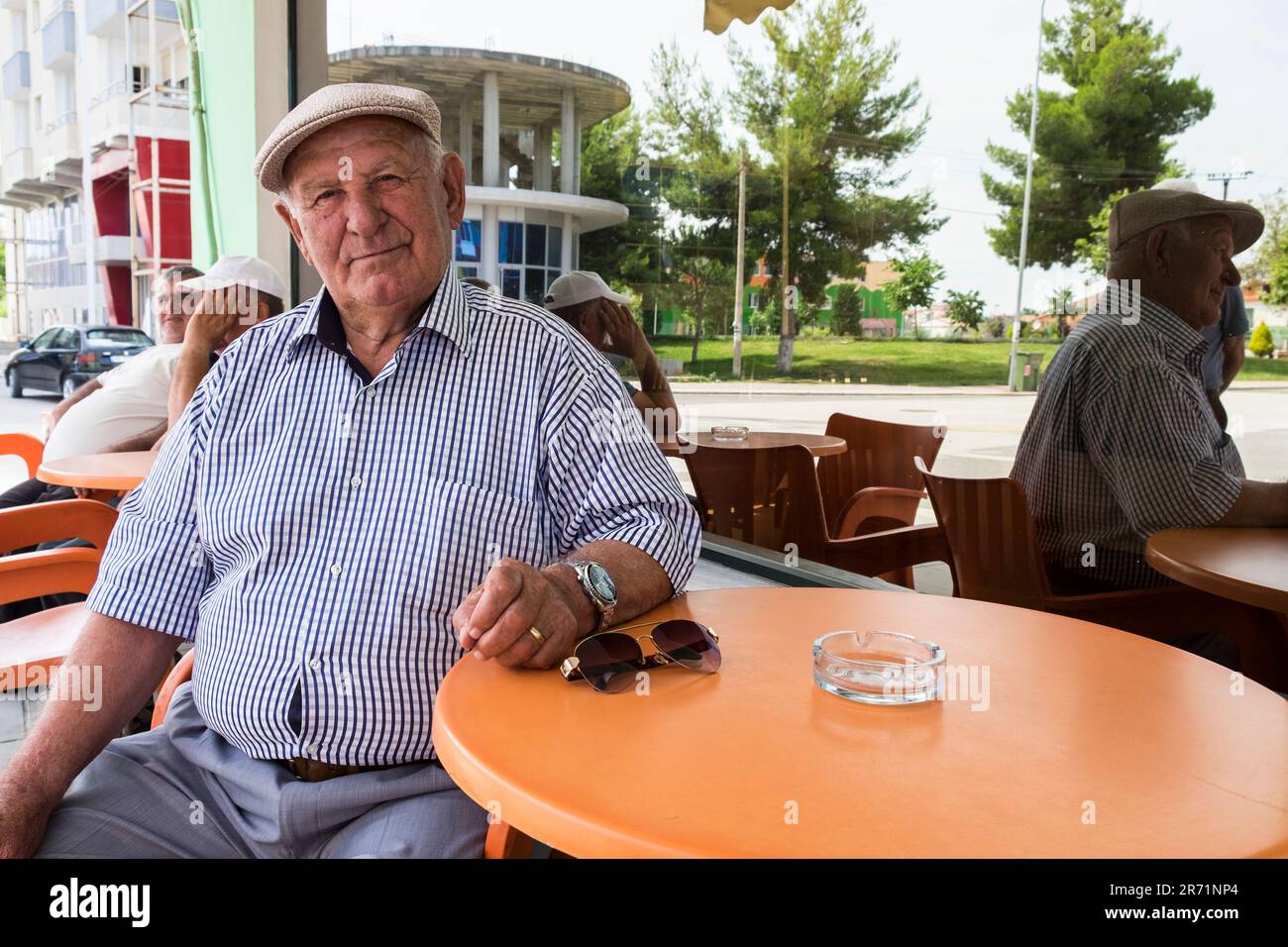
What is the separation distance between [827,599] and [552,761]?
0.74 meters

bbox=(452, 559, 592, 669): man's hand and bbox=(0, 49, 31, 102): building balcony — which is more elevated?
bbox=(0, 49, 31, 102): building balcony

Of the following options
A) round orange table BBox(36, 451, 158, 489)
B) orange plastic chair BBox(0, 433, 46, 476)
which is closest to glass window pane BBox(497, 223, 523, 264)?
round orange table BBox(36, 451, 158, 489)

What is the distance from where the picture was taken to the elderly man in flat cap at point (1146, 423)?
2346 millimetres

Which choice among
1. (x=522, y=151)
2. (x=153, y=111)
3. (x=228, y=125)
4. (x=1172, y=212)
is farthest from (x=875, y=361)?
(x=153, y=111)

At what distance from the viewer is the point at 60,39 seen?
20.3 ft

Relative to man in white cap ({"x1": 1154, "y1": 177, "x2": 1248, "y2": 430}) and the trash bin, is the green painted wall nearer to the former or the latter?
the trash bin

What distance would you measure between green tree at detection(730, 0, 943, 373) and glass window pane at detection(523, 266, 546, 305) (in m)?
1.31

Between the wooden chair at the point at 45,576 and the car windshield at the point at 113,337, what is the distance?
4870 millimetres

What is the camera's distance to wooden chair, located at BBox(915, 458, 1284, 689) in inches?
94.1

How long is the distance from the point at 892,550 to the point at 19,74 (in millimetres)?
6235

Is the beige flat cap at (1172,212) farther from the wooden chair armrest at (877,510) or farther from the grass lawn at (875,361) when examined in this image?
the wooden chair armrest at (877,510)

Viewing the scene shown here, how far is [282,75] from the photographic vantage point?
5.26m

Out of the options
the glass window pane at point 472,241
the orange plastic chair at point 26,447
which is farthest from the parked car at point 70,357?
the glass window pane at point 472,241
